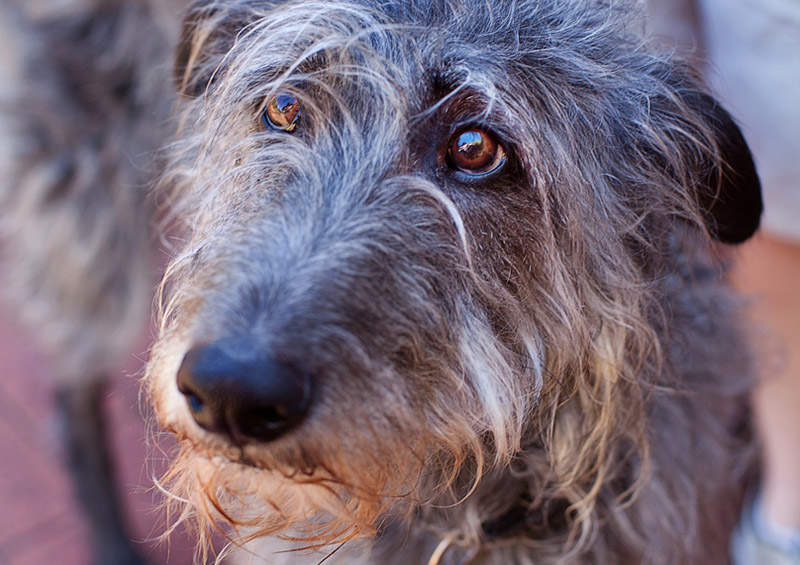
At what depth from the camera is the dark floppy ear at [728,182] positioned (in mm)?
1754

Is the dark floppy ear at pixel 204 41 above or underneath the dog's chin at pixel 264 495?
above

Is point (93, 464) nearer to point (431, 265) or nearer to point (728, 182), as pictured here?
point (431, 265)

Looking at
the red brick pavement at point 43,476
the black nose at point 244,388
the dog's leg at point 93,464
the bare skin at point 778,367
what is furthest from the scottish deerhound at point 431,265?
the red brick pavement at point 43,476

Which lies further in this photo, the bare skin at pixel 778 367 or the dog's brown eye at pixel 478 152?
the bare skin at pixel 778 367

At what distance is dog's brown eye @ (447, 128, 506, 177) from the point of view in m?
1.60

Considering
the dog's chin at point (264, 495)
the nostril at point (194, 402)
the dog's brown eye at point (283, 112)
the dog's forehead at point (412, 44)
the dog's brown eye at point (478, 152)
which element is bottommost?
the dog's chin at point (264, 495)

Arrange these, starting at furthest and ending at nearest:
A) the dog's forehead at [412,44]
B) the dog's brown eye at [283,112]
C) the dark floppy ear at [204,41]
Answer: the dark floppy ear at [204,41], the dog's brown eye at [283,112], the dog's forehead at [412,44]

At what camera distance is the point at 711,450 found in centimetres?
232

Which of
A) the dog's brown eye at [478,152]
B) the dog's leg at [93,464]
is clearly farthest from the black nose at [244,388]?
the dog's leg at [93,464]

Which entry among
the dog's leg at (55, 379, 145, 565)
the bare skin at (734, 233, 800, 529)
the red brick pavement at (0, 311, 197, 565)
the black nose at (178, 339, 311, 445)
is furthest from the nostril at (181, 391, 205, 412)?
the bare skin at (734, 233, 800, 529)

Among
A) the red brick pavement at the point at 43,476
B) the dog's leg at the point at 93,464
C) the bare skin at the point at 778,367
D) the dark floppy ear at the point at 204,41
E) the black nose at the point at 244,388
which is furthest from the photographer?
the red brick pavement at the point at 43,476

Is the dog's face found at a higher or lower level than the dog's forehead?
lower

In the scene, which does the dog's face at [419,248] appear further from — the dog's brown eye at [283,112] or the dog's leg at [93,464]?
the dog's leg at [93,464]

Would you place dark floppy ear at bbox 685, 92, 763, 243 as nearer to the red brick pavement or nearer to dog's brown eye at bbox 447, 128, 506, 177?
dog's brown eye at bbox 447, 128, 506, 177
